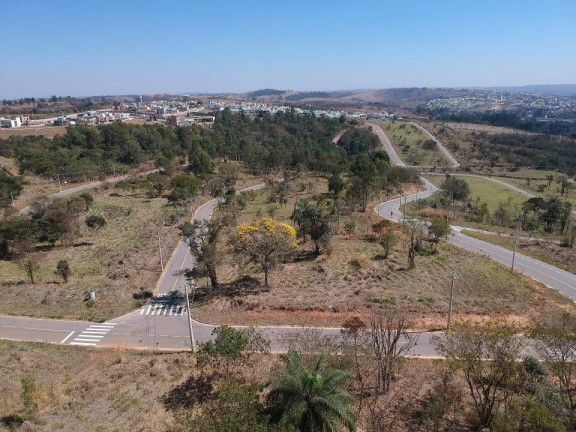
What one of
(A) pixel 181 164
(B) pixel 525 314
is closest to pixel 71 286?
(B) pixel 525 314

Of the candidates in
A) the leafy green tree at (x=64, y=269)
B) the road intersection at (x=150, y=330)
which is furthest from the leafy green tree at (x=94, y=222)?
the road intersection at (x=150, y=330)

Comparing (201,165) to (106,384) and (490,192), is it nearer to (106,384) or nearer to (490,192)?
(490,192)

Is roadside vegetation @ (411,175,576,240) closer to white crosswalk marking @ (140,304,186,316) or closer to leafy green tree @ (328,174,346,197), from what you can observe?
leafy green tree @ (328,174,346,197)

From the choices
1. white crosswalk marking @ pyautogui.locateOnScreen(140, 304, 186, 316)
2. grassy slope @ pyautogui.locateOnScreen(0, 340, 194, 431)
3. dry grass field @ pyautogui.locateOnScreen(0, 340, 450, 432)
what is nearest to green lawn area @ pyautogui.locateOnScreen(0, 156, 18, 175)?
white crosswalk marking @ pyautogui.locateOnScreen(140, 304, 186, 316)

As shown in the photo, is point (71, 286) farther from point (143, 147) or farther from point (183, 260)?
point (143, 147)

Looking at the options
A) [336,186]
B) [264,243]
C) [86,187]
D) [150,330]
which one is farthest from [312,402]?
[86,187]

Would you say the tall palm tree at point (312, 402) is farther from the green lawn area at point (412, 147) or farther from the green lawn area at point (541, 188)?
the green lawn area at point (412, 147)
